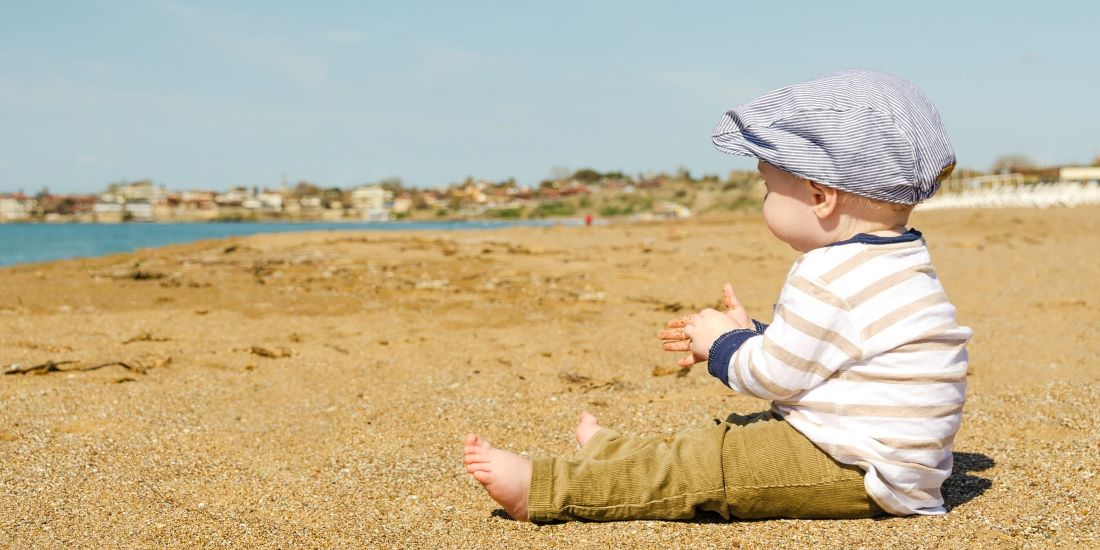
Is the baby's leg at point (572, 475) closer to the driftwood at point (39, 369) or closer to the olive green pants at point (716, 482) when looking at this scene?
the olive green pants at point (716, 482)

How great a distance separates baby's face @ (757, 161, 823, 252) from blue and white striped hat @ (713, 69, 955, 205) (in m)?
0.07

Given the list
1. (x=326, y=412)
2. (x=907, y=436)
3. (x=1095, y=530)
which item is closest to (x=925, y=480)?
(x=907, y=436)

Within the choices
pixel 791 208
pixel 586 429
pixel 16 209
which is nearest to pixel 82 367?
pixel 586 429

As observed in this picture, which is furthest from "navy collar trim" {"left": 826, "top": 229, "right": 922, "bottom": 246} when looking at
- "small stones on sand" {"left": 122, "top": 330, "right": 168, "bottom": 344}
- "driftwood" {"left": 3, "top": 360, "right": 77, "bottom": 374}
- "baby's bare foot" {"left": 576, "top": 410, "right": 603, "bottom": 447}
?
"small stones on sand" {"left": 122, "top": 330, "right": 168, "bottom": 344}

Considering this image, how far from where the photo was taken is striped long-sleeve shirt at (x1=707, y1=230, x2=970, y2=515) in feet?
5.61

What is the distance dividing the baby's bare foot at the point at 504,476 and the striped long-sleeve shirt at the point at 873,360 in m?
0.56

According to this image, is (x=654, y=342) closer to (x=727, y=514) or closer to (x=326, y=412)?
(x=326, y=412)

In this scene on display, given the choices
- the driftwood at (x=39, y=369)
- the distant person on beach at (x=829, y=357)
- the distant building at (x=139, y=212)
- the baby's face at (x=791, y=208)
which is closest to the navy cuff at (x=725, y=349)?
the distant person on beach at (x=829, y=357)

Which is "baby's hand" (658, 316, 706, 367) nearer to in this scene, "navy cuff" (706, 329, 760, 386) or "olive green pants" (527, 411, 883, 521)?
"navy cuff" (706, 329, 760, 386)

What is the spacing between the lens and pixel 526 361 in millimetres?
3730

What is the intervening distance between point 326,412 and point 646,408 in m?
1.15

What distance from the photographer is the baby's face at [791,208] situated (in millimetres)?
1823

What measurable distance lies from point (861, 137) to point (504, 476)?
3.55ft

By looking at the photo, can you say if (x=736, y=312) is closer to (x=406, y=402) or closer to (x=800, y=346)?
(x=800, y=346)
